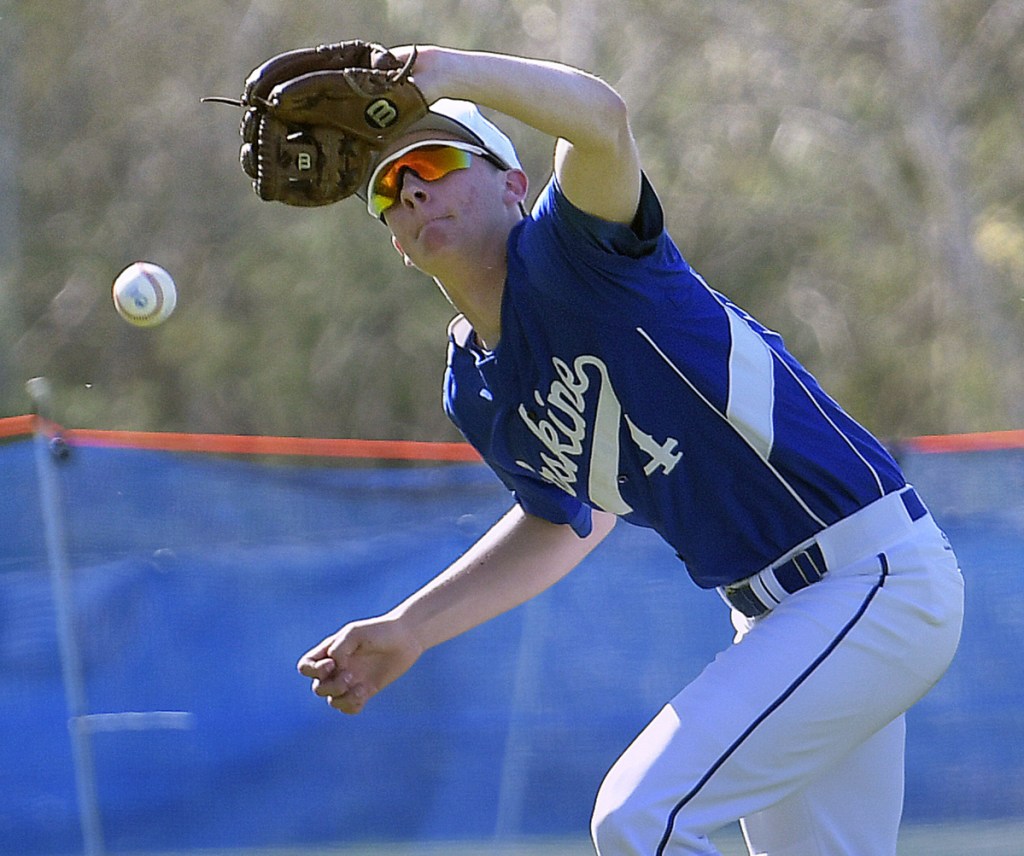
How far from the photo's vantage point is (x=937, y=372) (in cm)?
2538

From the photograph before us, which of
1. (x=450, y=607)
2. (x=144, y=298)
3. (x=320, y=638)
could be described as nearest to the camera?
(x=450, y=607)

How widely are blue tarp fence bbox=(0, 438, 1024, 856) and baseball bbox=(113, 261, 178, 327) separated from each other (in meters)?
1.04

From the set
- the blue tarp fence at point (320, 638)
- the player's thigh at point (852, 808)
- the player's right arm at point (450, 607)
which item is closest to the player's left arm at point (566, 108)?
the player's right arm at point (450, 607)

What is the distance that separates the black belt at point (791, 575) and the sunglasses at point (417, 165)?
957 millimetres

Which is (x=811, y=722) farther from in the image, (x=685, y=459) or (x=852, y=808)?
(x=685, y=459)

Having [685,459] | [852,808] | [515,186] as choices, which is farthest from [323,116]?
[852,808]

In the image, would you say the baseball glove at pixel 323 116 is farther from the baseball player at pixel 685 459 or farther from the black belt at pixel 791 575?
the black belt at pixel 791 575

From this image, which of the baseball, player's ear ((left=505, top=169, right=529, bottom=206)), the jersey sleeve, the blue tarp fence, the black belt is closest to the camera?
the jersey sleeve

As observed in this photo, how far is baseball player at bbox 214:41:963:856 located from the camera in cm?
275

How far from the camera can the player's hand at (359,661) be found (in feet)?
11.0

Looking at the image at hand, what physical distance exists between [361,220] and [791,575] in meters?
22.0

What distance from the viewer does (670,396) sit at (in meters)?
3.01

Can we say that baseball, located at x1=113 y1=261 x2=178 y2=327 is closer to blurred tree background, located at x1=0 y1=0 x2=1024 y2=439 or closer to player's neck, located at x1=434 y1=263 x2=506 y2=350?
player's neck, located at x1=434 y1=263 x2=506 y2=350

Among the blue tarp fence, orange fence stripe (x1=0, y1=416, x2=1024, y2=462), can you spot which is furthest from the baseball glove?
the blue tarp fence
